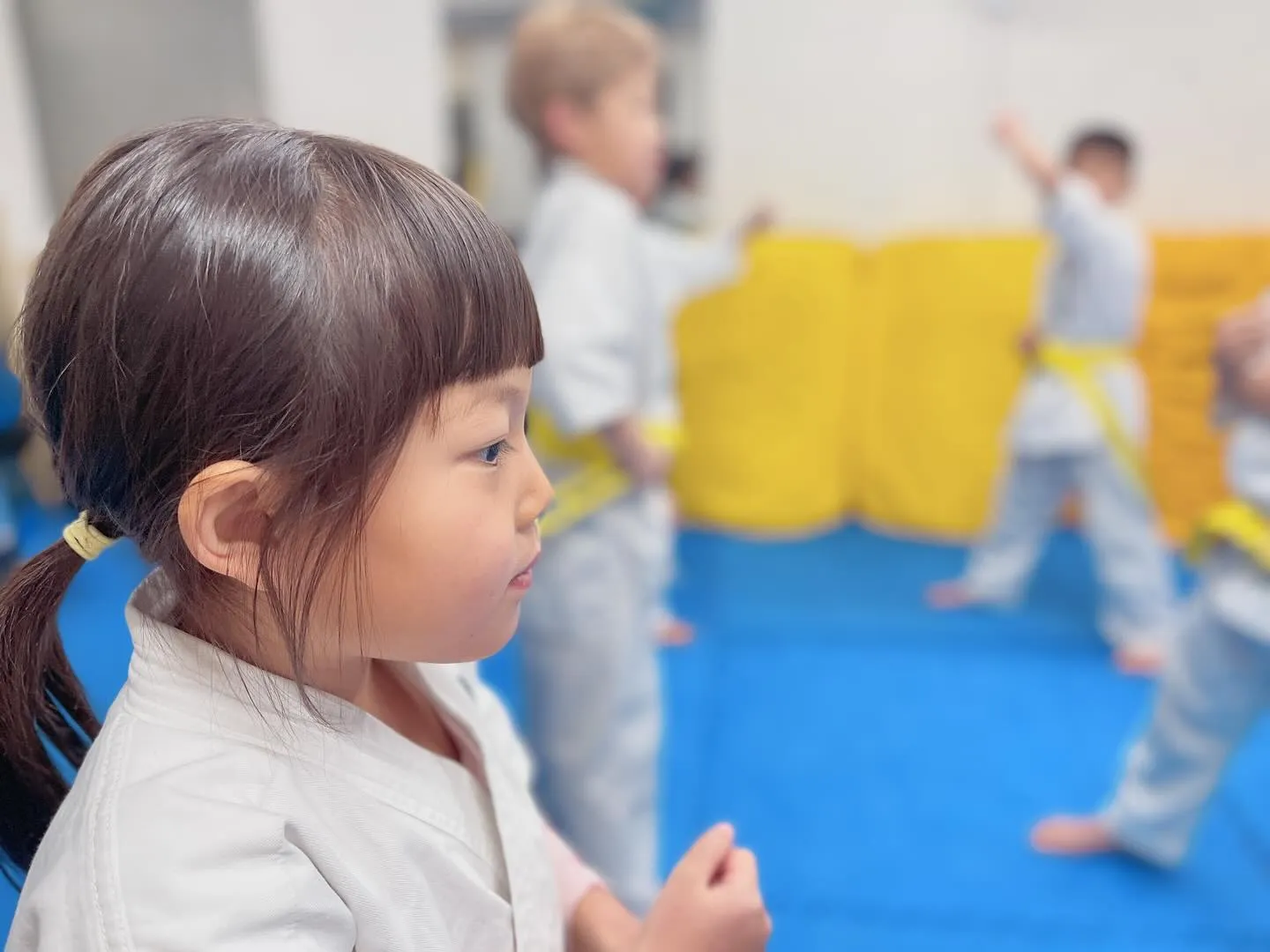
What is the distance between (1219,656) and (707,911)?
0.94 m

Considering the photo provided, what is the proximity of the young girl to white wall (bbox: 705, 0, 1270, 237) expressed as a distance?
2352 millimetres

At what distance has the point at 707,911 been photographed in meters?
0.53

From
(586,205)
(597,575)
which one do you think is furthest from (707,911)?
(586,205)

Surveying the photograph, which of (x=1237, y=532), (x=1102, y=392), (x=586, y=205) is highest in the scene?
(x=586, y=205)

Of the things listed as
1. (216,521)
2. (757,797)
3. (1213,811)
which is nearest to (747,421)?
(757,797)

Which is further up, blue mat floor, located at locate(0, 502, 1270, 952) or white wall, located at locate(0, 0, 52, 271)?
white wall, located at locate(0, 0, 52, 271)

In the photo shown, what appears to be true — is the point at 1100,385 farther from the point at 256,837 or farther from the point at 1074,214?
the point at 256,837

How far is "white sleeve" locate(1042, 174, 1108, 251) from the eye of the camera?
191 centimetres

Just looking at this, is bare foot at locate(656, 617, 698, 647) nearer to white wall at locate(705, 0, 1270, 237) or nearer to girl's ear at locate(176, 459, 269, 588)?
white wall at locate(705, 0, 1270, 237)

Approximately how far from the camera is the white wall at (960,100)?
246cm

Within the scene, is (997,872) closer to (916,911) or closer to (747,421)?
(916,911)

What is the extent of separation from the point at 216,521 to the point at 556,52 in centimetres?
86

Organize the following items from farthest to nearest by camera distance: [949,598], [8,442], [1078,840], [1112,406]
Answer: [949,598] < [1112,406] < [8,442] < [1078,840]

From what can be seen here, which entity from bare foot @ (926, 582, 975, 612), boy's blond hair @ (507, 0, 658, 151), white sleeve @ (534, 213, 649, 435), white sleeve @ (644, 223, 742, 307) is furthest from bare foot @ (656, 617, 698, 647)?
boy's blond hair @ (507, 0, 658, 151)
